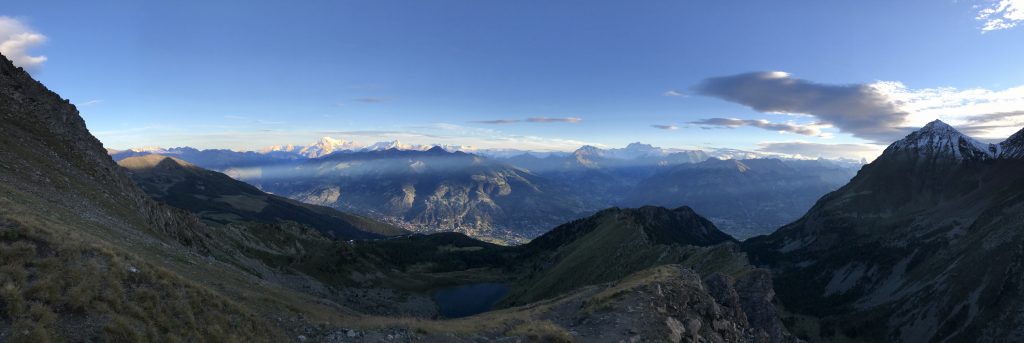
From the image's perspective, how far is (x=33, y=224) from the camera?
24.5 metres

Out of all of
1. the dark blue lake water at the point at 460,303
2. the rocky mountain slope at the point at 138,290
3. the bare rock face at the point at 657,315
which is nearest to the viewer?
the rocky mountain slope at the point at 138,290

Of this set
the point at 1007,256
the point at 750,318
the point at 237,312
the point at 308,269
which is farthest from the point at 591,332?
the point at 1007,256

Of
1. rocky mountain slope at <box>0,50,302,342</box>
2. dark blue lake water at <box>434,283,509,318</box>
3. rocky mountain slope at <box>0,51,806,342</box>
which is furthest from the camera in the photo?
dark blue lake water at <box>434,283,509,318</box>

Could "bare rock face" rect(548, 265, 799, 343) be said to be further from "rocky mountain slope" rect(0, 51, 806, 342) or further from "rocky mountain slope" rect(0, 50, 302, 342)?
"rocky mountain slope" rect(0, 50, 302, 342)

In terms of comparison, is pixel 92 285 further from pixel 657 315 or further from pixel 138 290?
pixel 657 315

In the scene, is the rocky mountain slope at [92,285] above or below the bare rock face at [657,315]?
above

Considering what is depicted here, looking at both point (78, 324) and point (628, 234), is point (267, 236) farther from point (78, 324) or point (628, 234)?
point (78, 324)

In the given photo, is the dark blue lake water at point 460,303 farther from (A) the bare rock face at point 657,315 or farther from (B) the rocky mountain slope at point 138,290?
(A) the bare rock face at point 657,315

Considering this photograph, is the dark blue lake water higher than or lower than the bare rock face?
lower

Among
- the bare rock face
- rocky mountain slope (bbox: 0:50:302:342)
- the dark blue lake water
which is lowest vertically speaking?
the dark blue lake water

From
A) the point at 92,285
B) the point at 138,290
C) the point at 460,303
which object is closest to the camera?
the point at 92,285

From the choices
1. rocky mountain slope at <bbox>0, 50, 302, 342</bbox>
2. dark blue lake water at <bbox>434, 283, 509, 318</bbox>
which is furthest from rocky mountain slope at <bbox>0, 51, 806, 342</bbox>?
dark blue lake water at <bbox>434, 283, 509, 318</bbox>

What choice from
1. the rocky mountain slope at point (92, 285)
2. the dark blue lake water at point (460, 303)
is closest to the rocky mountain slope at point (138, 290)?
the rocky mountain slope at point (92, 285)

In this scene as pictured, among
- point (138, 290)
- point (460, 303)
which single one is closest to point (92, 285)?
point (138, 290)
